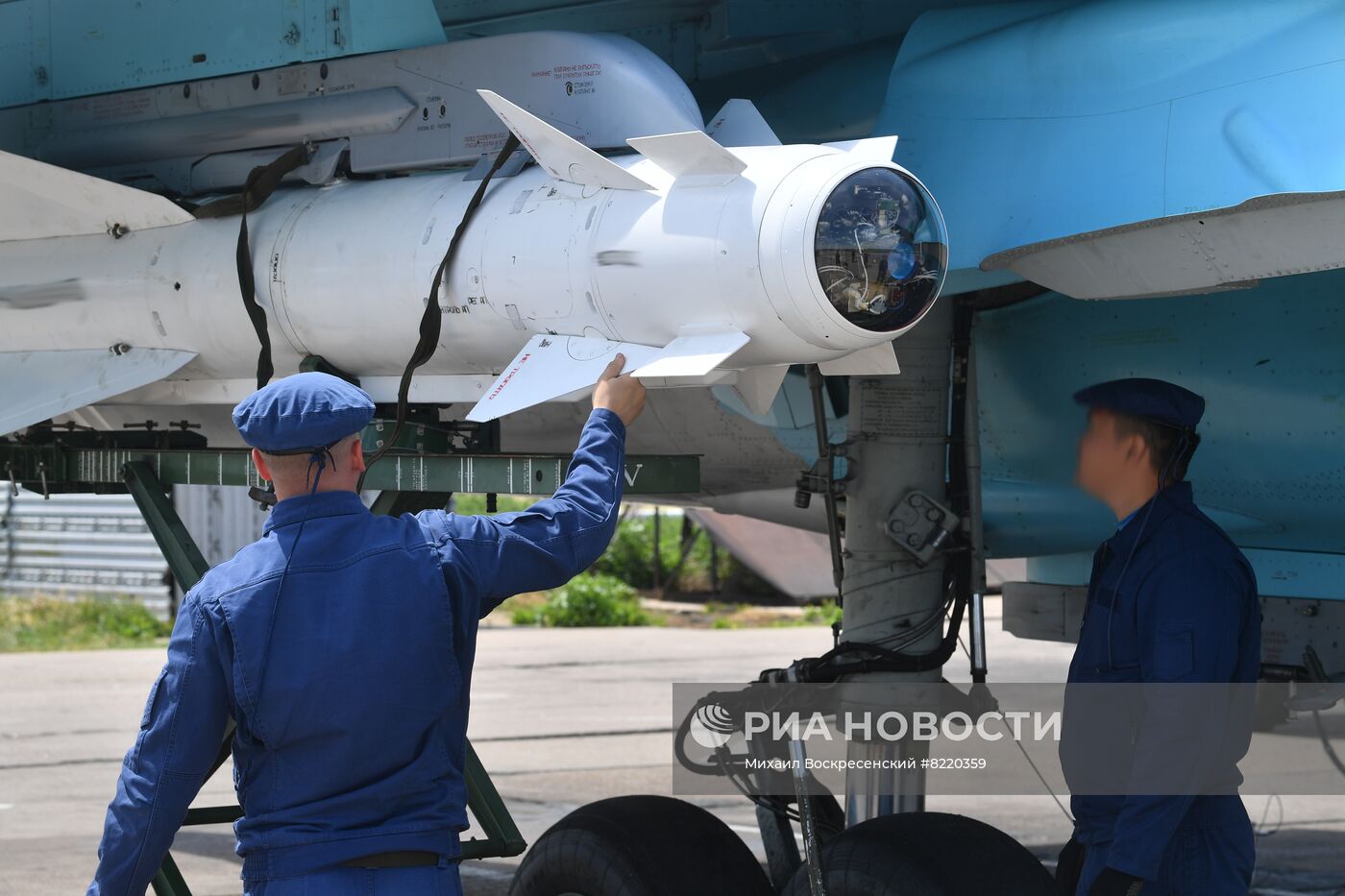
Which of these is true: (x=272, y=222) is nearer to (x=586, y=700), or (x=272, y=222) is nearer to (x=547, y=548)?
(x=547, y=548)

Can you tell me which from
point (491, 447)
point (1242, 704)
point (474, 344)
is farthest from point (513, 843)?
point (1242, 704)

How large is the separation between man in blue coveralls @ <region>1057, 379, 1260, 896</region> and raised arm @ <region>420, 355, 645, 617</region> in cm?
119

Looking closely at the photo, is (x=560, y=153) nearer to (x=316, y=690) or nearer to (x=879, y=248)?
(x=879, y=248)

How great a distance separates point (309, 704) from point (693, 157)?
163 cm

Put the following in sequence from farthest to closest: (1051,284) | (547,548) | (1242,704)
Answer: (1051,284)
(1242,704)
(547,548)

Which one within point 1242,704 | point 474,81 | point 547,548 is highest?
point 474,81

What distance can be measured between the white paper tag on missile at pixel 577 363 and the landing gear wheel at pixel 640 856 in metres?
1.58

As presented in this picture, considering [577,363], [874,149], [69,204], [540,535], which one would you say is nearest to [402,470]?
[577,363]

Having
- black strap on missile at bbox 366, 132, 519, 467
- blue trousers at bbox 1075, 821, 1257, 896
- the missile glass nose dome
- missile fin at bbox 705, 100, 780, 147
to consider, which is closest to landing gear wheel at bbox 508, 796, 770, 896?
black strap on missile at bbox 366, 132, 519, 467

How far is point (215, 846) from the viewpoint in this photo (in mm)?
7289

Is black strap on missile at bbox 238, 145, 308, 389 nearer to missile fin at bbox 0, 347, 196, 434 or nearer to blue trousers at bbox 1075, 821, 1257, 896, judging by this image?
missile fin at bbox 0, 347, 196, 434

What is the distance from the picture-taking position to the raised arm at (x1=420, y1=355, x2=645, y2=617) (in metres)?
2.80

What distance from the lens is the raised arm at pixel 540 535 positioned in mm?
2799

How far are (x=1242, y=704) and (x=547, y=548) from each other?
1585mm
